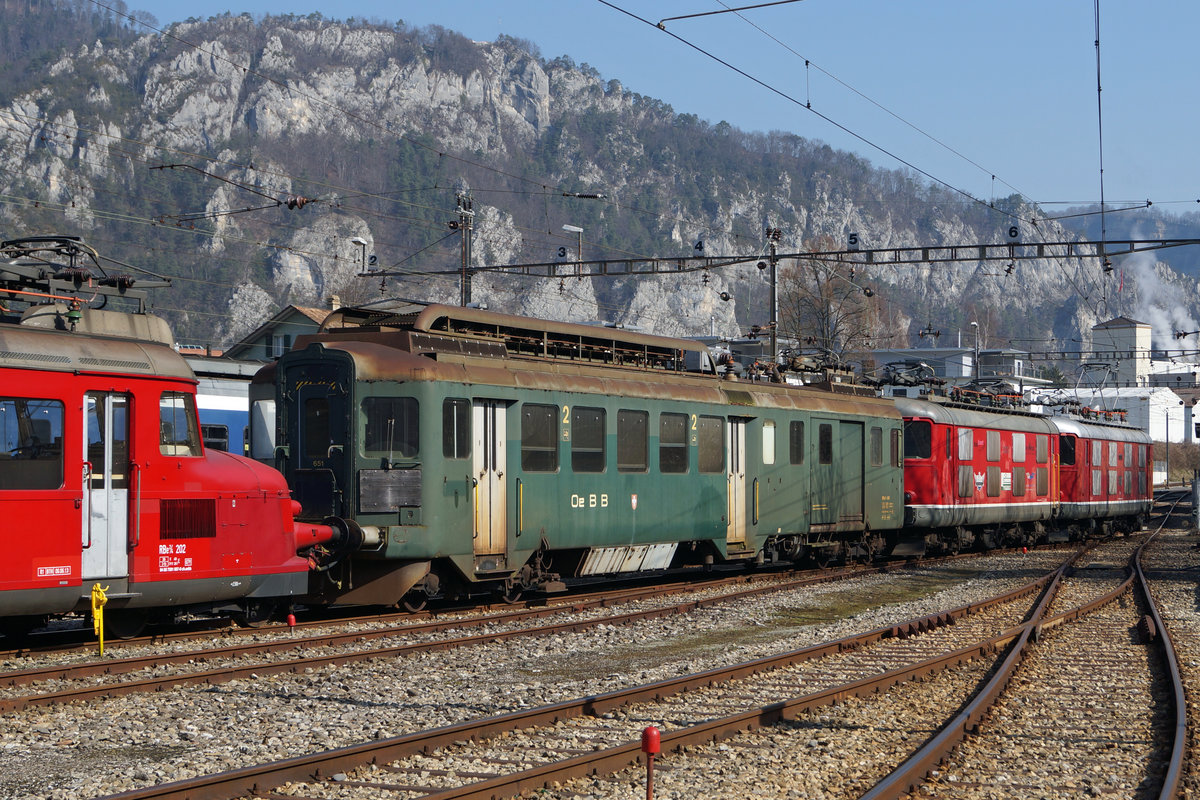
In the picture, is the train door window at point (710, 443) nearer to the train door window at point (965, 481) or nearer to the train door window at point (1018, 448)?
the train door window at point (965, 481)

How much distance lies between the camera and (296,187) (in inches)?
6860

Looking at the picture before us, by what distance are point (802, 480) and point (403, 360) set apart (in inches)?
372

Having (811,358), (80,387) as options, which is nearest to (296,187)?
(811,358)

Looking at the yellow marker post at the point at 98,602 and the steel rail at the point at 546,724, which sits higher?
the yellow marker post at the point at 98,602

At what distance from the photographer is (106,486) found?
11359 millimetres

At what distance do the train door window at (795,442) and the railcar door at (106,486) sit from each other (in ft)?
40.3

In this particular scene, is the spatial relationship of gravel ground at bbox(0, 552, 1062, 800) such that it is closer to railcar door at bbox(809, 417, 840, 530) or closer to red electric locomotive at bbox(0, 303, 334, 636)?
red electric locomotive at bbox(0, 303, 334, 636)

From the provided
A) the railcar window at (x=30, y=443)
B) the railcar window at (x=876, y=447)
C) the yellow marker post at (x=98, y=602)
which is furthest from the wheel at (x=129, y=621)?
the railcar window at (x=876, y=447)

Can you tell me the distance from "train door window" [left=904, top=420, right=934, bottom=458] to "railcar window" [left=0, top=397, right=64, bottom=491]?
19062 mm

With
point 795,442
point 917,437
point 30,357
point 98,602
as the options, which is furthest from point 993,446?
point 30,357

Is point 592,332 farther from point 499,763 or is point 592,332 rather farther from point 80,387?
point 499,763

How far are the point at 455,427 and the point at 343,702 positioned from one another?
5316 mm

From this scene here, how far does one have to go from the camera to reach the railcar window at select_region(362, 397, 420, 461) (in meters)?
14.2

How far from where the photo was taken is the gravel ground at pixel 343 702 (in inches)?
304
